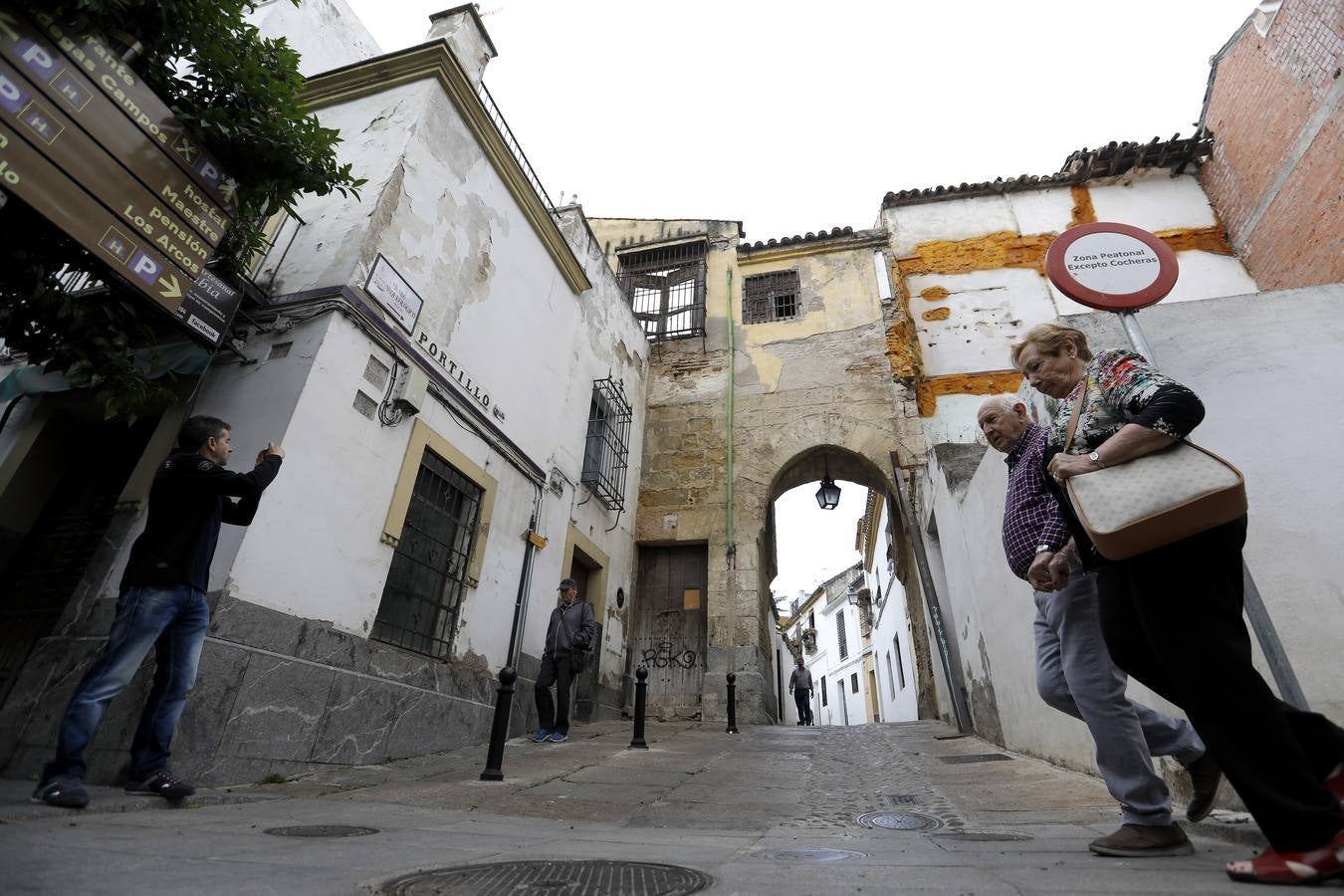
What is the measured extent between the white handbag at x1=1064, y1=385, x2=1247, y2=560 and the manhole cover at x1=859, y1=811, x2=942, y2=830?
166 cm

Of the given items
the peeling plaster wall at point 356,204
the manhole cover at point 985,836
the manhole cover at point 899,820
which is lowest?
the manhole cover at point 985,836

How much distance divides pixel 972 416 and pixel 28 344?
Answer: 1083cm

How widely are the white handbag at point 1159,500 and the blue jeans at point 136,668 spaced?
378 cm

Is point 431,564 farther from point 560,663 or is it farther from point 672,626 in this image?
point 672,626

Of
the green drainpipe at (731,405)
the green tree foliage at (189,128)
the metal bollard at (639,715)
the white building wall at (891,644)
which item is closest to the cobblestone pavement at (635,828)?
the metal bollard at (639,715)

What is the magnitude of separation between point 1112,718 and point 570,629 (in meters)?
5.12


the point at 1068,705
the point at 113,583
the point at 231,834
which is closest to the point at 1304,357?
the point at 1068,705

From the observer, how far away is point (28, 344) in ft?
13.3

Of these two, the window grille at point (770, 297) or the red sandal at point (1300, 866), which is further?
the window grille at point (770, 297)

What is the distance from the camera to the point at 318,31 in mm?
8609

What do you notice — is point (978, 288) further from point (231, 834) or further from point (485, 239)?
point (231, 834)

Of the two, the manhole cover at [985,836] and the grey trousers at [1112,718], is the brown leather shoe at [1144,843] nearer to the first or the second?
the grey trousers at [1112,718]

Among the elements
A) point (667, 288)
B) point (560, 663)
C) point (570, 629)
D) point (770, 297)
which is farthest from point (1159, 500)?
point (667, 288)

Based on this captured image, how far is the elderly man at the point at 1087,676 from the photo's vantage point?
72.7 inches
